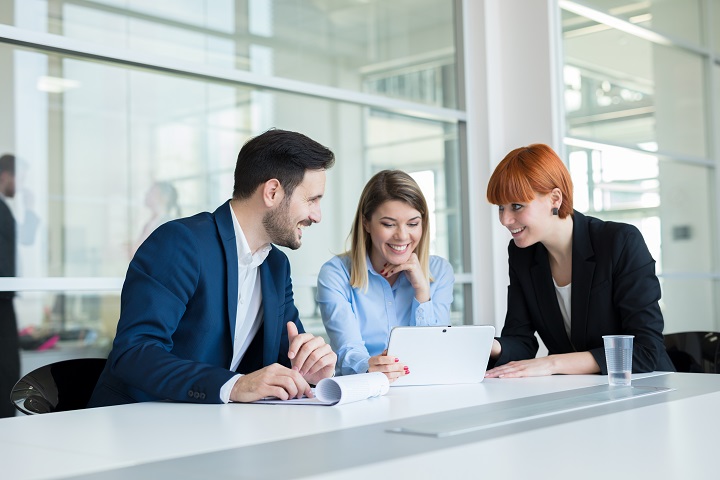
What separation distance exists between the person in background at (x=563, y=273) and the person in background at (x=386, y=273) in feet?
0.94

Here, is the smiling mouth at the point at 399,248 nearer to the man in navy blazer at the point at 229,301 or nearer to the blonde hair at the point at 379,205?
the blonde hair at the point at 379,205

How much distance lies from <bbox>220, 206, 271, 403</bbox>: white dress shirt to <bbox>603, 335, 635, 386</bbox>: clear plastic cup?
98cm

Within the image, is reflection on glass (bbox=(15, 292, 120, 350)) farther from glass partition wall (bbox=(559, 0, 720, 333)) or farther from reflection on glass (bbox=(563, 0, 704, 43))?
reflection on glass (bbox=(563, 0, 704, 43))

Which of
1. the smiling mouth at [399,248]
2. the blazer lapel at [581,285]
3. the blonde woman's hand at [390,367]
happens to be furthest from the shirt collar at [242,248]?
the blazer lapel at [581,285]

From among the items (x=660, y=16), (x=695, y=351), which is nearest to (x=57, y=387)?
(x=695, y=351)

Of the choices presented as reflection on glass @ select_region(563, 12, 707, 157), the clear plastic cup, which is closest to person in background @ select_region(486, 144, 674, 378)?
the clear plastic cup

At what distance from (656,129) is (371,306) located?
10.4 ft

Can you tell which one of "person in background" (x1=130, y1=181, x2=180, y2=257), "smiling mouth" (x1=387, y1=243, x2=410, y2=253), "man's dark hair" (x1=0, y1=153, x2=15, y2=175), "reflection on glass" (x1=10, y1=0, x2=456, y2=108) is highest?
"reflection on glass" (x1=10, y1=0, x2=456, y2=108)

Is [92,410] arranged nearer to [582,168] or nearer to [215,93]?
[215,93]

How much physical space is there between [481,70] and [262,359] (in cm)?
284

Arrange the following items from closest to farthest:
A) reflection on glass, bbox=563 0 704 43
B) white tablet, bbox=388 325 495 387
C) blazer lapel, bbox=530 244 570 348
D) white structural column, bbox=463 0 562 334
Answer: white tablet, bbox=388 325 495 387 < blazer lapel, bbox=530 244 570 348 < white structural column, bbox=463 0 562 334 < reflection on glass, bbox=563 0 704 43

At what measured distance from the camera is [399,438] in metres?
1.28

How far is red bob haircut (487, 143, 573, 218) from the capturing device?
2793mm

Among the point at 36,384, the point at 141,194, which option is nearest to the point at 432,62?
the point at 141,194
